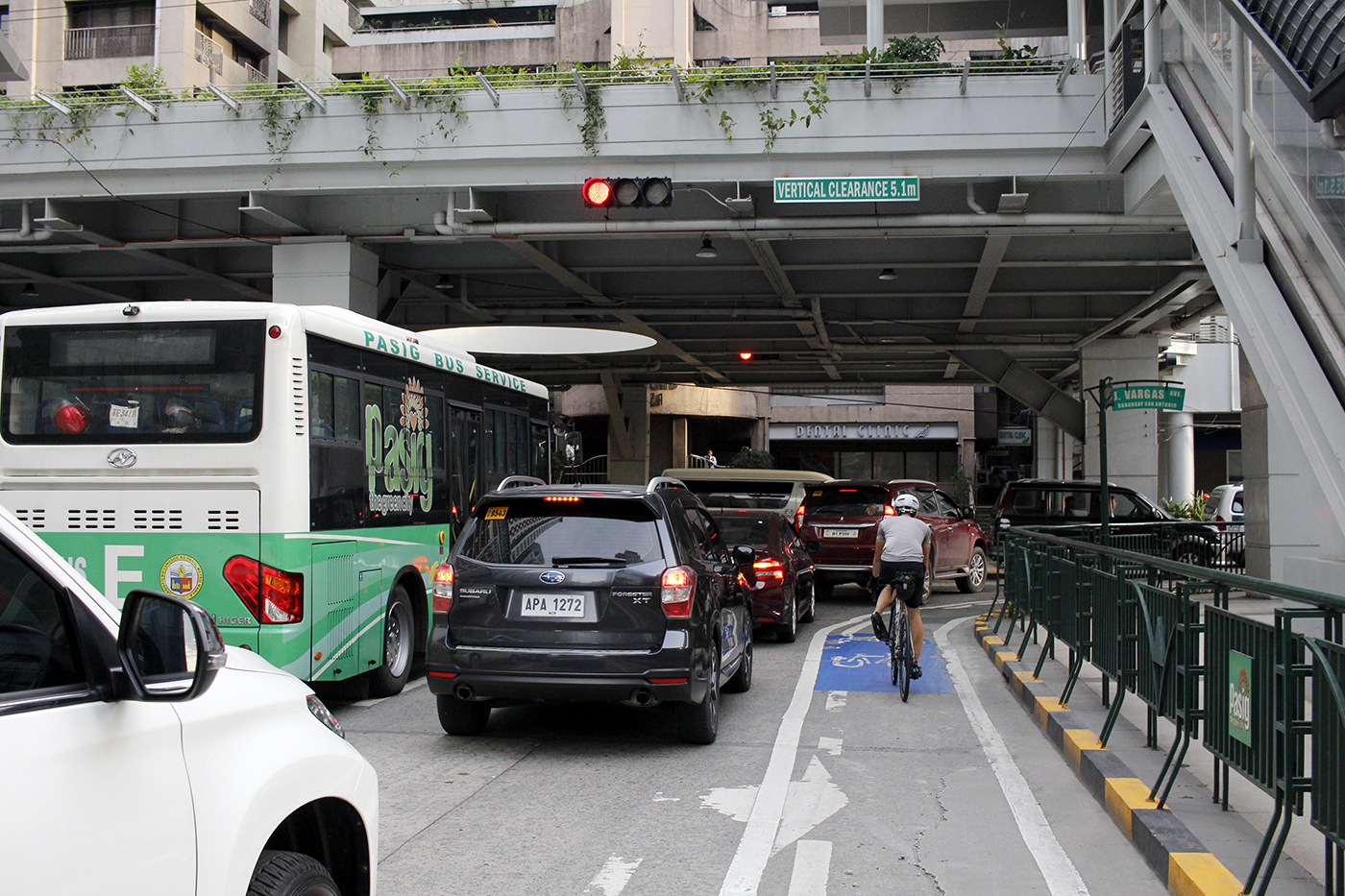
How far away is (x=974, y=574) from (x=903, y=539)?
10.8 metres

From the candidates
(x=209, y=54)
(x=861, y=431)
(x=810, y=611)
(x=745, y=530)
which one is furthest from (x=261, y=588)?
(x=861, y=431)

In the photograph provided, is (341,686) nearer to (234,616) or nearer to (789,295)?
(234,616)

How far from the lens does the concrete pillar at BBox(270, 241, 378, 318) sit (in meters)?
16.7

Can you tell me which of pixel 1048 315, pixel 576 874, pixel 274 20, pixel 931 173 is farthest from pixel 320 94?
pixel 274 20

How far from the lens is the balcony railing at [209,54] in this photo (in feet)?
136

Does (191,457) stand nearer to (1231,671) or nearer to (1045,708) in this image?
(1045,708)

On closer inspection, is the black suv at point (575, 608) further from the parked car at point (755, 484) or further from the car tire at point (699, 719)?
the parked car at point (755, 484)

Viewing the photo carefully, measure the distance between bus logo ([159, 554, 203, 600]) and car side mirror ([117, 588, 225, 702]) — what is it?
5.50 meters

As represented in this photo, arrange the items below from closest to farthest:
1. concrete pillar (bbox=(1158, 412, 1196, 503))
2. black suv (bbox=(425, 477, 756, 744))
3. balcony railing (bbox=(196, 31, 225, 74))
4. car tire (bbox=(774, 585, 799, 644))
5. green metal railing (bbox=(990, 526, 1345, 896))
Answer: green metal railing (bbox=(990, 526, 1345, 896)) → black suv (bbox=(425, 477, 756, 744)) → car tire (bbox=(774, 585, 799, 644)) → concrete pillar (bbox=(1158, 412, 1196, 503)) → balcony railing (bbox=(196, 31, 225, 74))

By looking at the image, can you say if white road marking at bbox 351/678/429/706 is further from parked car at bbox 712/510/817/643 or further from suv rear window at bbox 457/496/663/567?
parked car at bbox 712/510/817/643

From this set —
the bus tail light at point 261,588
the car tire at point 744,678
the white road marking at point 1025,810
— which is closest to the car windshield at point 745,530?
the car tire at point 744,678

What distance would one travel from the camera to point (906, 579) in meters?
9.52

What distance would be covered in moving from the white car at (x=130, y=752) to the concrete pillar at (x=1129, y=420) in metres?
26.4

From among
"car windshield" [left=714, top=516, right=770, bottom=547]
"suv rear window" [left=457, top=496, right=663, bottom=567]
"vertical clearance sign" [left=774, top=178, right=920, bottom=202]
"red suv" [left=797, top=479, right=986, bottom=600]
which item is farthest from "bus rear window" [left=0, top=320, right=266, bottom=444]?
"red suv" [left=797, top=479, right=986, bottom=600]
